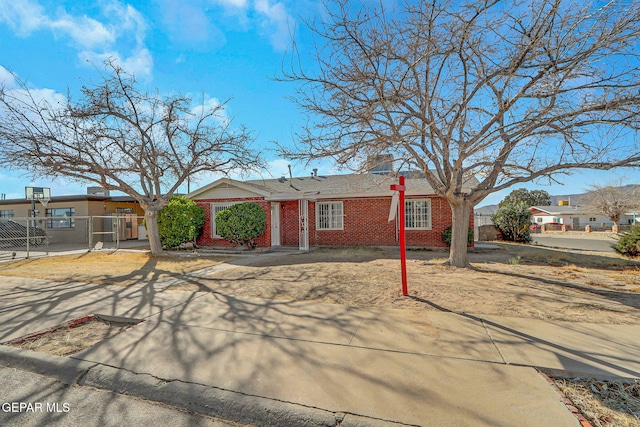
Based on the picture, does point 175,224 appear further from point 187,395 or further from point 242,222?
point 187,395

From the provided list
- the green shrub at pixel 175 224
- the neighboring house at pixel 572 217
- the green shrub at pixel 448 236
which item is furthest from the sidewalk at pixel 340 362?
the neighboring house at pixel 572 217

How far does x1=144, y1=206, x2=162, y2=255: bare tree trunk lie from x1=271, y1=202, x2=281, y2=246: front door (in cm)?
505

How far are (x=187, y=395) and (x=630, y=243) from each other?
16.0 meters

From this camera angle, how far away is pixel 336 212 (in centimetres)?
1539

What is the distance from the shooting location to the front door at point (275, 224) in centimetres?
1545

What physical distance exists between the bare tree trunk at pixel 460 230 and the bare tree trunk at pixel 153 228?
38.1 feet

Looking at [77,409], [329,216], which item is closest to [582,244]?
[329,216]

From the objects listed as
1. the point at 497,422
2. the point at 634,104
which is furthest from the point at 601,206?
the point at 497,422

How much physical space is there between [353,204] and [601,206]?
1519 inches

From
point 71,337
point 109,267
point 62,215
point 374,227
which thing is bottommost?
point 71,337

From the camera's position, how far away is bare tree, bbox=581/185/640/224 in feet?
115

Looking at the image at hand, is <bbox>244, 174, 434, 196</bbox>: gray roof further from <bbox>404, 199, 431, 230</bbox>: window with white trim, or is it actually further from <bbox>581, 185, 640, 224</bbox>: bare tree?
<bbox>581, 185, 640, 224</bbox>: bare tree

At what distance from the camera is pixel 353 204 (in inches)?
593

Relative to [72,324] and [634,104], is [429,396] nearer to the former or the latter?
[72,324]
